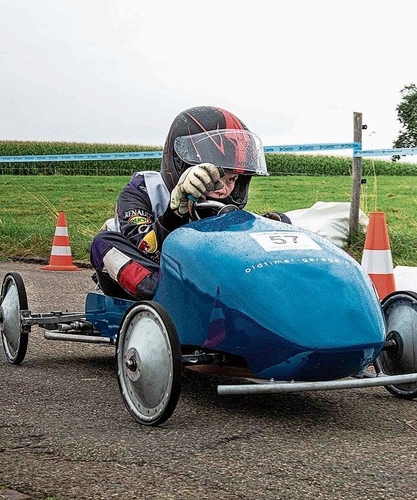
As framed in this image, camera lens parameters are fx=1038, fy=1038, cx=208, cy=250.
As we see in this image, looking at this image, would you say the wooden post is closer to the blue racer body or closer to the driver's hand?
the driver's hand

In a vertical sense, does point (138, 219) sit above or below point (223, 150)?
below

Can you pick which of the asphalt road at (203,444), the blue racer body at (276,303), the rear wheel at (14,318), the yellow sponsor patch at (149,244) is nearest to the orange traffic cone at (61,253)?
the rear wheel at (14,318)

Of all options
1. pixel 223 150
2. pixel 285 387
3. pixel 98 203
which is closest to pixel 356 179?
pixel 98 203

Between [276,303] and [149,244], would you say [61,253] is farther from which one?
[276,303]

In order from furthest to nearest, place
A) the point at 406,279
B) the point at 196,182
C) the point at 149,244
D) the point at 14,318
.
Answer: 1. the point at 406,279
2. the point at 14,318
3. the point at 149,244
4. the point at 196,182

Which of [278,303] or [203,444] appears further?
[278,303]

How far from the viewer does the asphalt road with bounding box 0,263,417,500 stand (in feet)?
11.2

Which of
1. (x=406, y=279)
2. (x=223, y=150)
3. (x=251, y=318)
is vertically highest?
(x=223, y=150)

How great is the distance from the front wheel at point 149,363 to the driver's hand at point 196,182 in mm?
742

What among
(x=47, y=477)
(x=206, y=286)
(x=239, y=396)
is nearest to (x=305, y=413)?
(x=239, y=396)

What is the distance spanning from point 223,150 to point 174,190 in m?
0.34

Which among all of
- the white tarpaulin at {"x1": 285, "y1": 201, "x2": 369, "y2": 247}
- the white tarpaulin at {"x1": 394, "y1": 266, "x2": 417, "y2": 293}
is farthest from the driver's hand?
the white tarpaulin at {"x1": 285, "y1": 201, "x2": 369, "y2": 247}

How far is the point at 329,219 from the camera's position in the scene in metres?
12.5

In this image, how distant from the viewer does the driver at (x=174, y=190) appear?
505cm
